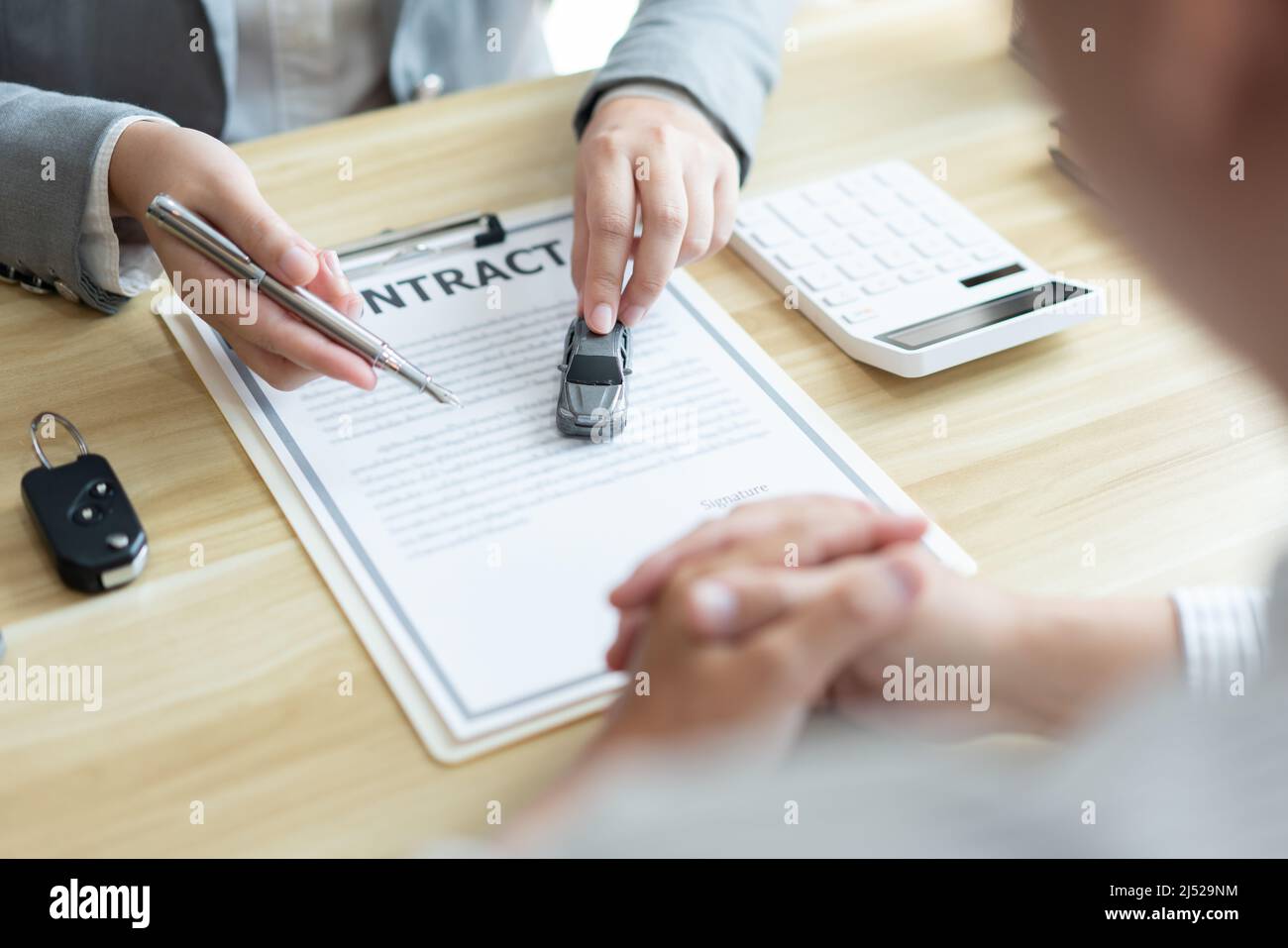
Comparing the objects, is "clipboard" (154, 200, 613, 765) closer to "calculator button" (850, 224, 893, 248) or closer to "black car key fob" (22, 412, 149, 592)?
"black car key fob" (22, 412, 149, 592)

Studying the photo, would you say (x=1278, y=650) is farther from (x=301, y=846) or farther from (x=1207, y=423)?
(x=301, y=846)

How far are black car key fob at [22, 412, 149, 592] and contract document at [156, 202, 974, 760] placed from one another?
0.28 ft

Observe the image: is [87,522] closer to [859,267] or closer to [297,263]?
[297,263]

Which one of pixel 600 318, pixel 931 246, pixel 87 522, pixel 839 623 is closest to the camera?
pixel 839 623

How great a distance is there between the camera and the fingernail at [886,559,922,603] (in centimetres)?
52

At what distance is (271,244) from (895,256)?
426 millimetres

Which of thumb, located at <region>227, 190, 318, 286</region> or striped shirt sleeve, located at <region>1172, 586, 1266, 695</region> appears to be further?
thumb, located at <region>227, 190, 318, 286</region>

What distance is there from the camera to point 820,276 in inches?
32.5

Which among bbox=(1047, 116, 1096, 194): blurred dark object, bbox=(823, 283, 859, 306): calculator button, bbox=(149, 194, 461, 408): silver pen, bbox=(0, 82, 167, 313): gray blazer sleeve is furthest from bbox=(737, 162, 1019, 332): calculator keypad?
bbox=(0, 82, 167, 313): gray blazer sleeve

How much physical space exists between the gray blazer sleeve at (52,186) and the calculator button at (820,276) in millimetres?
468

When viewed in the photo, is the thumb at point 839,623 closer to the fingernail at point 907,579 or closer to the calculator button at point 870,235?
the fingernail at point 907,579

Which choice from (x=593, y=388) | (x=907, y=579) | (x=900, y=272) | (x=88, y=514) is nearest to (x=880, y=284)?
(x=900, y=272)

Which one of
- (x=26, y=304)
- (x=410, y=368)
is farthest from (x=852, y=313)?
(x=26, y=304)

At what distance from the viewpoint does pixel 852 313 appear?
2.59 feet
